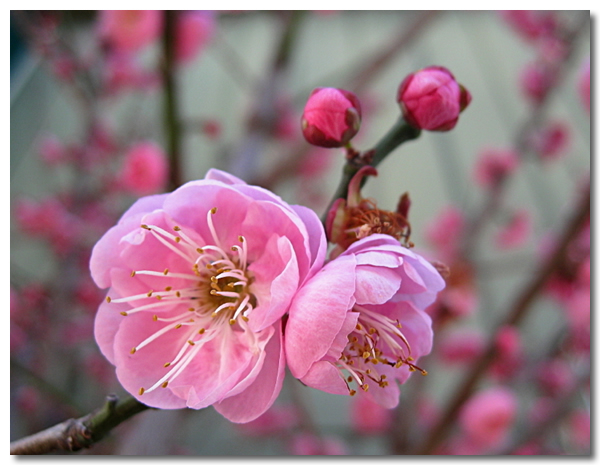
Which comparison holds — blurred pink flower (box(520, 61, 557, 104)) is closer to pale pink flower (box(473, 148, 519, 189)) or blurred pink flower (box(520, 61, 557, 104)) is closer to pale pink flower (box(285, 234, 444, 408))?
pale pink flower (box(473, 148, 519, 189))

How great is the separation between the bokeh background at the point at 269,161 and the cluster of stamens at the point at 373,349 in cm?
37

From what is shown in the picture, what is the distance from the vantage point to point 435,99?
33 cm

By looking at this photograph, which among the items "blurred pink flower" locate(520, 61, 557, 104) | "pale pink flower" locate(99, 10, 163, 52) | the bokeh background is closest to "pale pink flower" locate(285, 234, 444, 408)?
the bokeh background

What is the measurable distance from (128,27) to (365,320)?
0.86m

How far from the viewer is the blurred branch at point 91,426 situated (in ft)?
0.93

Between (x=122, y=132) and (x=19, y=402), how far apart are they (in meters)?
0.88

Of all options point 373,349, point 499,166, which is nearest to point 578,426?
point 499,166

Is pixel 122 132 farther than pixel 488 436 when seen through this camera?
Yes

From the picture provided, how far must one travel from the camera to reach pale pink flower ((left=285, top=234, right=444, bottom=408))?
0.26 m

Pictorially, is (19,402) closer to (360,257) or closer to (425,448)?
(425,448)

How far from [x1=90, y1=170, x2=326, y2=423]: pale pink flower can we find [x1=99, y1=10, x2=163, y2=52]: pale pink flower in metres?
0.62

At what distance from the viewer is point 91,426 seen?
0.95ft

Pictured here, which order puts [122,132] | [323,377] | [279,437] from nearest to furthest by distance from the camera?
[323,377] < [279,437] < [122,132]

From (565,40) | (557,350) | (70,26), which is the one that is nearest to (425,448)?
(557,350)
